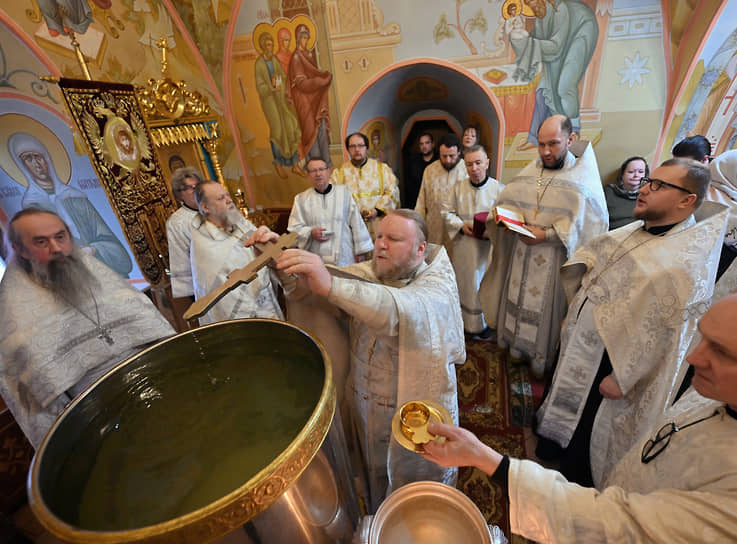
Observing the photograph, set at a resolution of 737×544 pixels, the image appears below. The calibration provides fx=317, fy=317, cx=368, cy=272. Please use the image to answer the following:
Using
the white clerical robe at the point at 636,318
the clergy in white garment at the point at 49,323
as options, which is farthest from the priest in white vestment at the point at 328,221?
the white clerical robe at the point at 636,318

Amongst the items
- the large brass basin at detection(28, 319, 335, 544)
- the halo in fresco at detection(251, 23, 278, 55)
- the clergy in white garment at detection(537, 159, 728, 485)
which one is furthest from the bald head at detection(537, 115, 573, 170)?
the halo in fresco at detection(251, 23, 278, 55)

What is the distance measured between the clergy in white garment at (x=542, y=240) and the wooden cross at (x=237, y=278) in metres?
2.19

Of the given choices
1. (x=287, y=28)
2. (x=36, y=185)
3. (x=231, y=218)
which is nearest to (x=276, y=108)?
(x=287, y=28)

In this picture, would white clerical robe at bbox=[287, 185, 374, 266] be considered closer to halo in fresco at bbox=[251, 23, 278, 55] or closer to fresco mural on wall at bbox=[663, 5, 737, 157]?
halo in fresco at bbox=[251, 23, 278, 55]

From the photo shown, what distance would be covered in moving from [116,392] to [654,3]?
22.5 feet

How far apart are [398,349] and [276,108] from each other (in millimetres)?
6382

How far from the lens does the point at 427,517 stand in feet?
3.40

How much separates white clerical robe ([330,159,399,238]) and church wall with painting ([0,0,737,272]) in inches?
75.8

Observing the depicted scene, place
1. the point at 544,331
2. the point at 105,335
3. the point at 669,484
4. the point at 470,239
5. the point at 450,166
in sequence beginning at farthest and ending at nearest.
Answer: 1. the point at 450,166
2. the point at 470,239
3. the point at 544,331
4. the point at 105,335
5. the point at 669,484

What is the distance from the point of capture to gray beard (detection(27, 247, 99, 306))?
1499 mm

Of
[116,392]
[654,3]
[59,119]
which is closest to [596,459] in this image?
[116,392]

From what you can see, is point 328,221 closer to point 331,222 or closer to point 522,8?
point 331,222

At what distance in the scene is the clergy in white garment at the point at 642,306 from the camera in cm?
159

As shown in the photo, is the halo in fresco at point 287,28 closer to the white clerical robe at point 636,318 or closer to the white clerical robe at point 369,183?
the white clerical robe at point 369,183
